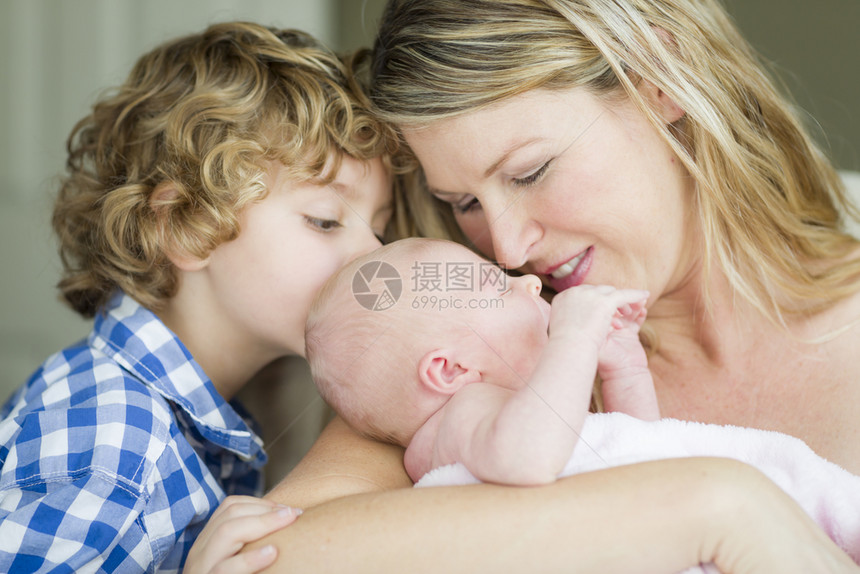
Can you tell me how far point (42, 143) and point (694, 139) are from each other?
2.26 metres

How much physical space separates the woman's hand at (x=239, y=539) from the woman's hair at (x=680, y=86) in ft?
2.22

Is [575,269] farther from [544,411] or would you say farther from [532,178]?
[544,411]

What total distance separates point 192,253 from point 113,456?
0.43 metres

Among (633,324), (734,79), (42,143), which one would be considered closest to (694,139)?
(734,79)

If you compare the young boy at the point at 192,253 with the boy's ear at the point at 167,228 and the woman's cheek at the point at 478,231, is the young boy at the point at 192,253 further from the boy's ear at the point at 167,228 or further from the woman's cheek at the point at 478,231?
the woman's cheek at the point at 478,231

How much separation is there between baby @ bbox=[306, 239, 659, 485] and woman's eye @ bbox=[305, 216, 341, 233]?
7.6 inches

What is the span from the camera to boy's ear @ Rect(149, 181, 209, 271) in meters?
1.35

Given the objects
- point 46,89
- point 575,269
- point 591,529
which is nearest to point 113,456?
point 591,529

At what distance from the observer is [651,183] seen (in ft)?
3.96

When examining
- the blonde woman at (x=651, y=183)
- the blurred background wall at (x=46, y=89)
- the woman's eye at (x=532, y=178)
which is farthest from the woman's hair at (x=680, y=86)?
the blurred background wall at (x=46, y=89)

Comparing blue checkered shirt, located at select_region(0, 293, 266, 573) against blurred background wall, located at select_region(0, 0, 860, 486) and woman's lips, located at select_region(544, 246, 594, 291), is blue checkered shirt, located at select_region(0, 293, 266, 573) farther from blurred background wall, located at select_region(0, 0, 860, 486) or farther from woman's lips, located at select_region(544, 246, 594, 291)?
blurred background wall, located at select_region(0, 0, 860, 486)

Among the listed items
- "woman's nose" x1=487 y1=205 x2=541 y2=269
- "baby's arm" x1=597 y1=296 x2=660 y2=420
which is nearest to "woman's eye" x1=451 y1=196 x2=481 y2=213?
"woman's nose" x1=487 y1=205 x2=541 y2=269

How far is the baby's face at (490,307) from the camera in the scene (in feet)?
3.51

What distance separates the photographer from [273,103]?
4.60ft
